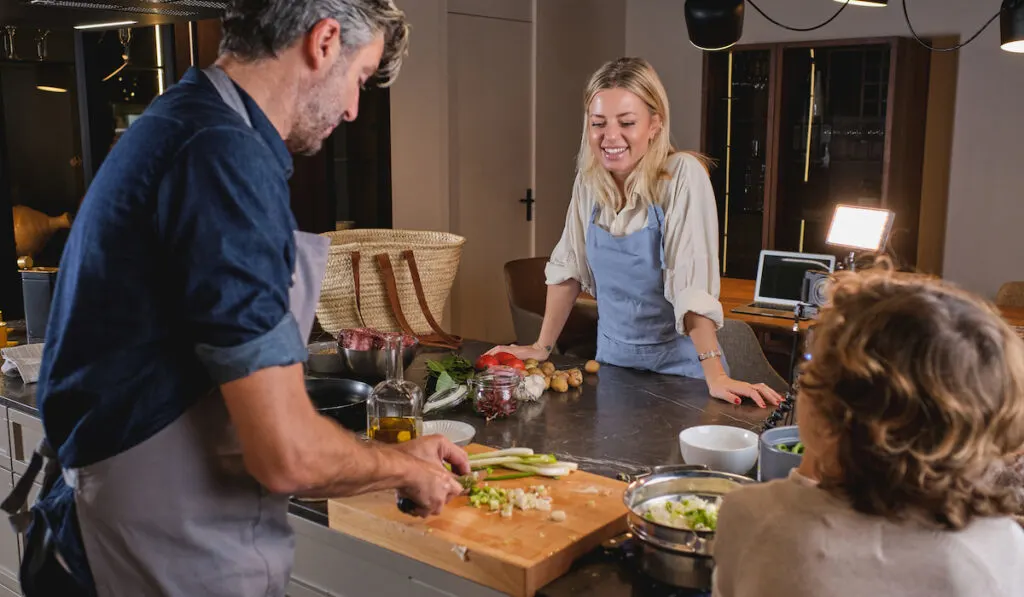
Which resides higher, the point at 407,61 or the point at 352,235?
the point at 407,61

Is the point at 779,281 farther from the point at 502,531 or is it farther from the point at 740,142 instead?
the point at 502,531

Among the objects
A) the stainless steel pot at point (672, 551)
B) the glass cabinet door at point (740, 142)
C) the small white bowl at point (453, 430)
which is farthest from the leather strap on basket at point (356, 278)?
the glass cabinet door at point (740, 142)

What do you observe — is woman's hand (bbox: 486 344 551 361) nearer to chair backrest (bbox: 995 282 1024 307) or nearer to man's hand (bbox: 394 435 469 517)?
man's hand (bbox: 394 435 469 517)

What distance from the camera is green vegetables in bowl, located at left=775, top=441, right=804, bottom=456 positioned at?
4.97 feet

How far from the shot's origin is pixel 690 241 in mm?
2430

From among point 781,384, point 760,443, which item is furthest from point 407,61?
point 760,443

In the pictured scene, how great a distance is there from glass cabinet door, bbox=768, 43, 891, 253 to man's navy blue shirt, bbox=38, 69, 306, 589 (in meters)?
5.16

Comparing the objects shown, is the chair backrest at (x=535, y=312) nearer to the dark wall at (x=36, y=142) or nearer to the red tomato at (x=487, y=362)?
the red tomato at (x=487, y=362)

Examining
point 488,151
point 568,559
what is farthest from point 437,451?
point 488,151

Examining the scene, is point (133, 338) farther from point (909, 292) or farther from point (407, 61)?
point (407, 61)

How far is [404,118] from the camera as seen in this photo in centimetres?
541

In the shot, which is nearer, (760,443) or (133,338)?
(133,338)

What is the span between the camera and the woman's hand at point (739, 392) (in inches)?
86.5

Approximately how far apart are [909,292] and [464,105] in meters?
4.99
